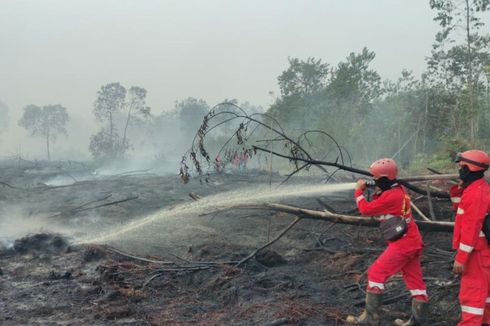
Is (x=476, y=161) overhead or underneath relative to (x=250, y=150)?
underneath

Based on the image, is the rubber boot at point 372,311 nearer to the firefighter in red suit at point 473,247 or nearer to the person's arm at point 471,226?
the firefighter in red suit at point 473,247

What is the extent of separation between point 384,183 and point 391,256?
74 cm

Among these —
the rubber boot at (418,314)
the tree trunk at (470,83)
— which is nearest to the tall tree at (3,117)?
the tree trunk at (470,83)

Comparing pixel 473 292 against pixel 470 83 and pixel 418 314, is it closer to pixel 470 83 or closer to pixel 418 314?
pixel 418 314

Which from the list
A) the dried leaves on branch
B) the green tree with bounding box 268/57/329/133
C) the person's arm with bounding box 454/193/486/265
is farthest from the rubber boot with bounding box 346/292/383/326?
the green tree with bounding box 268/57/329/133

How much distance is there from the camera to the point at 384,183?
446 centimetres

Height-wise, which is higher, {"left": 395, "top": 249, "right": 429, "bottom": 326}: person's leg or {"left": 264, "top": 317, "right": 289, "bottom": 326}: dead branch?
{"left": 395, "top": 249, "right": 429, "bottom": 326}: person's leg

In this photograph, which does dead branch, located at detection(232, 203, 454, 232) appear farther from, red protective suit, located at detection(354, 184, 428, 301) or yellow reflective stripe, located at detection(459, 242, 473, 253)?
yellow reflective stripe, located at detection(459, 242, 473, 253)

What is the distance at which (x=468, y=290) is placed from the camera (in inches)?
150

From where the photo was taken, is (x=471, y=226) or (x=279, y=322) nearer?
(x=471, y=226)

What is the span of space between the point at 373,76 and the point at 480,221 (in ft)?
109

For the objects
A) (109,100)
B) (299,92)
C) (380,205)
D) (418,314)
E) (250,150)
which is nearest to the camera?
(418,314)

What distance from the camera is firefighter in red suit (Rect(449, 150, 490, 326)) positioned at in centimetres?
374

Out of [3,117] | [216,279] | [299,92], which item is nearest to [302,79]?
[299,92]
